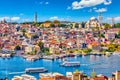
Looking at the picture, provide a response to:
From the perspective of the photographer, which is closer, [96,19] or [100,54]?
[100,54]

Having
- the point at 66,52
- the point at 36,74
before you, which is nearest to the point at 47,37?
the point at 66,52

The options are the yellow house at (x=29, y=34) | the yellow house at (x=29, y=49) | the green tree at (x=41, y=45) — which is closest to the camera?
the yellow house at (x=29, y=49)

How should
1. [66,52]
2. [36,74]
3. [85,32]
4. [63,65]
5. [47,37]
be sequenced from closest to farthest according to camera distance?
[36,74] < [63,65] < [66,52] < [47,37] < [85,32]

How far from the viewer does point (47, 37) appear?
20.0m

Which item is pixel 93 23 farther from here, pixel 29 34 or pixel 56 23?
pixel 29 34

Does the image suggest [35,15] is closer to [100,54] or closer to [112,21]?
[112,21]

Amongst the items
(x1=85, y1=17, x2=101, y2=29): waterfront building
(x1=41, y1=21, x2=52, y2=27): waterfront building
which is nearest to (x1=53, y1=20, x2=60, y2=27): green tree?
(x1=41, y1=21, x2=52, y2=27): waterfront building

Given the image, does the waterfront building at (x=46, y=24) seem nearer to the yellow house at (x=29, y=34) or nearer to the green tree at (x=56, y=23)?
the green tree at (x=56, y=23)

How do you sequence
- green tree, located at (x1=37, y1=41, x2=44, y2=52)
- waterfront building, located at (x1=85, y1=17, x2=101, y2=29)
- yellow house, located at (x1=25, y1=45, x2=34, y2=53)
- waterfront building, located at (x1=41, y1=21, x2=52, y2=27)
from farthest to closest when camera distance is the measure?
→ 1. waterfront building, located at (x1=41, y1=21, x2=52, y2=27)
2. waterfront building, located at (x1=85, y1=17, x2=101, y2=29)
3. green tree, located at (x1=37, y1=41, x2=44, y2=52)
4. yellow house, located at (x1=25, y1=45, x2=34, y2=53)

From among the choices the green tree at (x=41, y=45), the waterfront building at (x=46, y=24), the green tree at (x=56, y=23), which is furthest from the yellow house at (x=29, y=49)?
the green tree at (x=56, y=23)

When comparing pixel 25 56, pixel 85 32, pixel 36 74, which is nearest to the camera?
pixel 36 74

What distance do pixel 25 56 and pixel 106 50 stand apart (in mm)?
3297

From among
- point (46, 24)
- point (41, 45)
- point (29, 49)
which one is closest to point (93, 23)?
point (46, 24)

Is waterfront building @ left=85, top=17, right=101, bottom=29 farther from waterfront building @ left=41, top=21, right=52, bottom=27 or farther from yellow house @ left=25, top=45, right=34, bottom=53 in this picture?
yellow house @ left=25, top=45, right=34, bottom=53
